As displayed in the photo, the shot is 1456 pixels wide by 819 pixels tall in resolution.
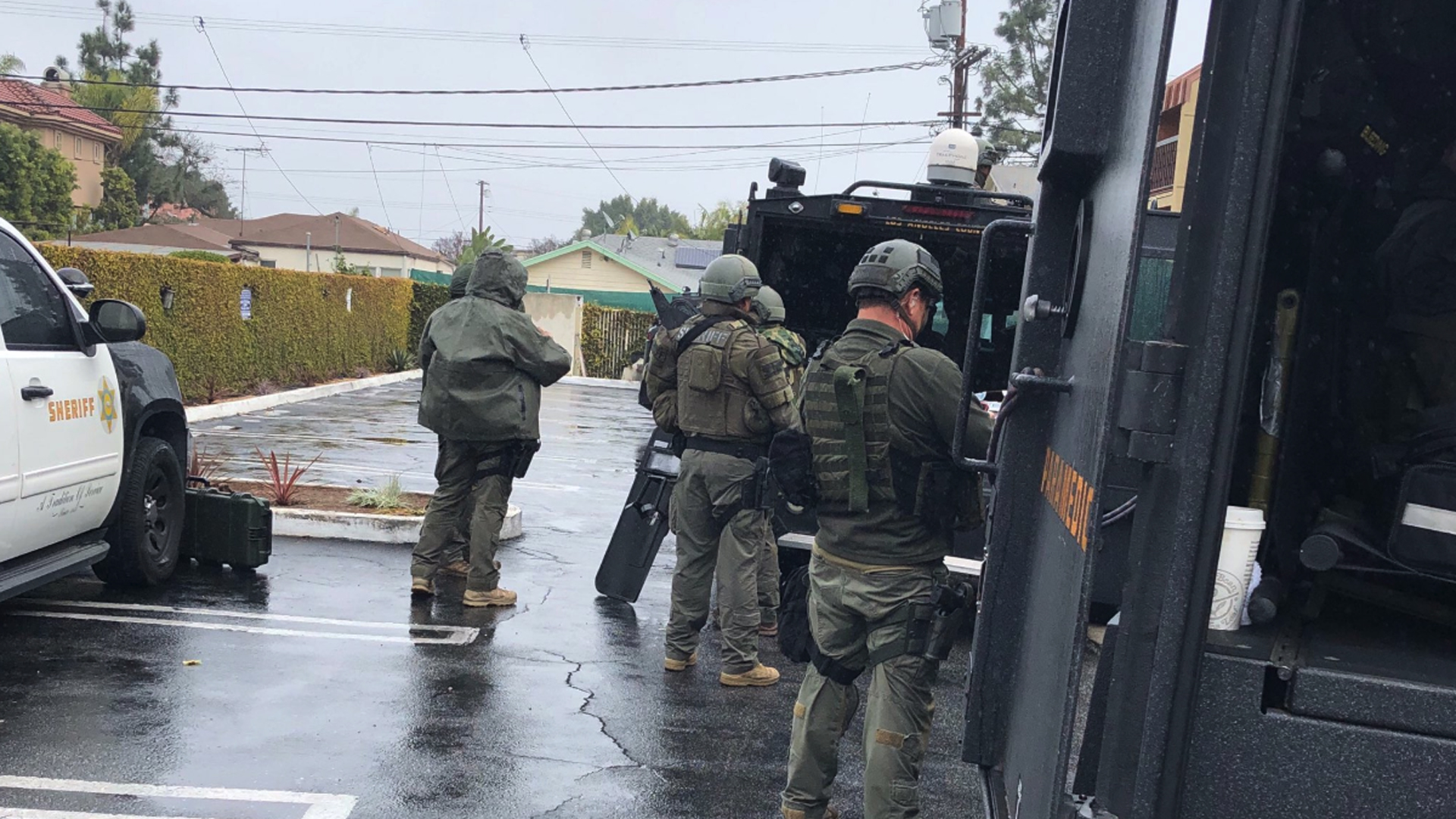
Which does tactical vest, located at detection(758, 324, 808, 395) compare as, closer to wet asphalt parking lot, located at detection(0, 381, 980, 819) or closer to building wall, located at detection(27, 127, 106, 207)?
wet asphalt parking lot, located at detection(0, 381, 980, 819)

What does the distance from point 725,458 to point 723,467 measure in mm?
45

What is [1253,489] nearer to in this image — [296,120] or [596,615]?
[596,615]

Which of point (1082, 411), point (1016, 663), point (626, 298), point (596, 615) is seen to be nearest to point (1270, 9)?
point (1082, 411)

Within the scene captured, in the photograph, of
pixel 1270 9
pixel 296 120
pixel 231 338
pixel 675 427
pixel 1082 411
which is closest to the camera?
pixel 1270 9

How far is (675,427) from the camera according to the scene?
6402 mm

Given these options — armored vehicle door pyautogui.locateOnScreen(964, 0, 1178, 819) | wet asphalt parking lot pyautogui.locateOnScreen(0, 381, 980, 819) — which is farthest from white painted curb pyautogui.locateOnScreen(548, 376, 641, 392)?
armored vehicle door pyautogui.locateOnScreen(964, 0, 1178, 819)

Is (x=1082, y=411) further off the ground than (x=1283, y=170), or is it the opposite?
(x=1283, y=170)

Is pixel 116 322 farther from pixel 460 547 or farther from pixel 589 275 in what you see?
pixel 589 275

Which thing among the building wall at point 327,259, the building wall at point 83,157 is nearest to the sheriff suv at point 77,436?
the building wall at point 83,157

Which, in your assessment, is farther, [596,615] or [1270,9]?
[596,615]

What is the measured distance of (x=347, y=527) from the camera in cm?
888

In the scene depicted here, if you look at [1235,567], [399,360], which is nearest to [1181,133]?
[1235,567]

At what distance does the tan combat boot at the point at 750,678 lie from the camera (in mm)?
6078

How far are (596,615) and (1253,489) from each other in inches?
207
